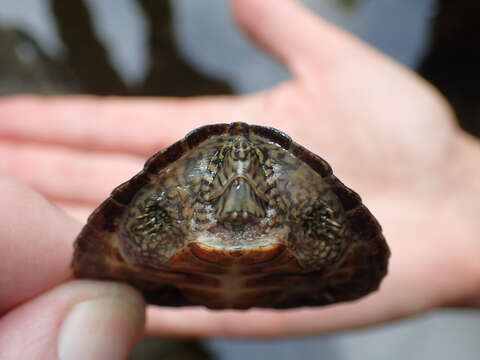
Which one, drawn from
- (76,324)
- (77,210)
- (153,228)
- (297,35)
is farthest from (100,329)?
(297,35)

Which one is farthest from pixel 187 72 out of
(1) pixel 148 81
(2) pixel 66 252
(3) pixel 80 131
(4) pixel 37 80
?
(2) pixel 66 252

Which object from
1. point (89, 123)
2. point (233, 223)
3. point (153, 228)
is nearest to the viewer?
point (233, 223)

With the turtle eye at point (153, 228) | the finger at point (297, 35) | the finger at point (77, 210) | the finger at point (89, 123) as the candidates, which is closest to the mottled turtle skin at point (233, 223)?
the turtle eye at point (153, 228)

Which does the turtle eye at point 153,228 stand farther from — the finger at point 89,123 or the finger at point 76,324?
the finger at point 89,123

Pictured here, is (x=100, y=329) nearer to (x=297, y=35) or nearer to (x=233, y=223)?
(x=233, y=223)

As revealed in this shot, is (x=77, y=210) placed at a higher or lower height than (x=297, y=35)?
lower

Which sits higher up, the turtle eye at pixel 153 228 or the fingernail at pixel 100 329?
the turtle eye at pixel 153 228
